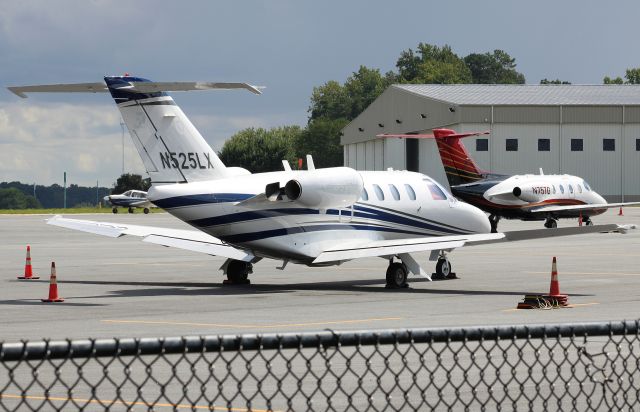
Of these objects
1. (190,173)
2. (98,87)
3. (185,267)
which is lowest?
(185,267)

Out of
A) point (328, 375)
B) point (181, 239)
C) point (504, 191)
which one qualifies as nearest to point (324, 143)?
point (504, 191)

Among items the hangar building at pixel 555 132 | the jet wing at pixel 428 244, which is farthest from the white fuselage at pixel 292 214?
the hangar building at pixel 555 132

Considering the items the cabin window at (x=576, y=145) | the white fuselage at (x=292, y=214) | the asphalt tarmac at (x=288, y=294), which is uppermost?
the cabin window at (x=576, y=145)

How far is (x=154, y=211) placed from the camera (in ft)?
Answer: 324

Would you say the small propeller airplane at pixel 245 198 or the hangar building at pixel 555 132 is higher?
the hangar building at pixel 555 132

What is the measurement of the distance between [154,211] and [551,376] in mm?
87684

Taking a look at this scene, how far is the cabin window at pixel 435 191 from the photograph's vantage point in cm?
2859

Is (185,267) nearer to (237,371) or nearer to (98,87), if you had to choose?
(98,87)

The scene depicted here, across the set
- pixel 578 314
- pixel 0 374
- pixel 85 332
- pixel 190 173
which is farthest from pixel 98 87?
pixel 0 374

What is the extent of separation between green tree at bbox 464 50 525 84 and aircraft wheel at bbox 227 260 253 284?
17252cm

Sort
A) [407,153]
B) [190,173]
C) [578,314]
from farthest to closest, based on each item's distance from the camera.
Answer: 1. [407,153]
2. [190,173]
3. [578,314]

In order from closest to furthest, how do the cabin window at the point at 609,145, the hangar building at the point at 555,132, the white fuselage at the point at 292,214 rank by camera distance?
the white fuselage at the point at 292,214 < the hangar building at the point at 555,132 < the cabin window at the point at 609,145

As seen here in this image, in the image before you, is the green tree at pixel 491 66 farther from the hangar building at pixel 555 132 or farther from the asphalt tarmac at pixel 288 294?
the asphalt tarmac at pixel 288 294

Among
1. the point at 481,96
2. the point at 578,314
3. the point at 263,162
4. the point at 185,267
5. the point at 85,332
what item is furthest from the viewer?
the point at 263,162
